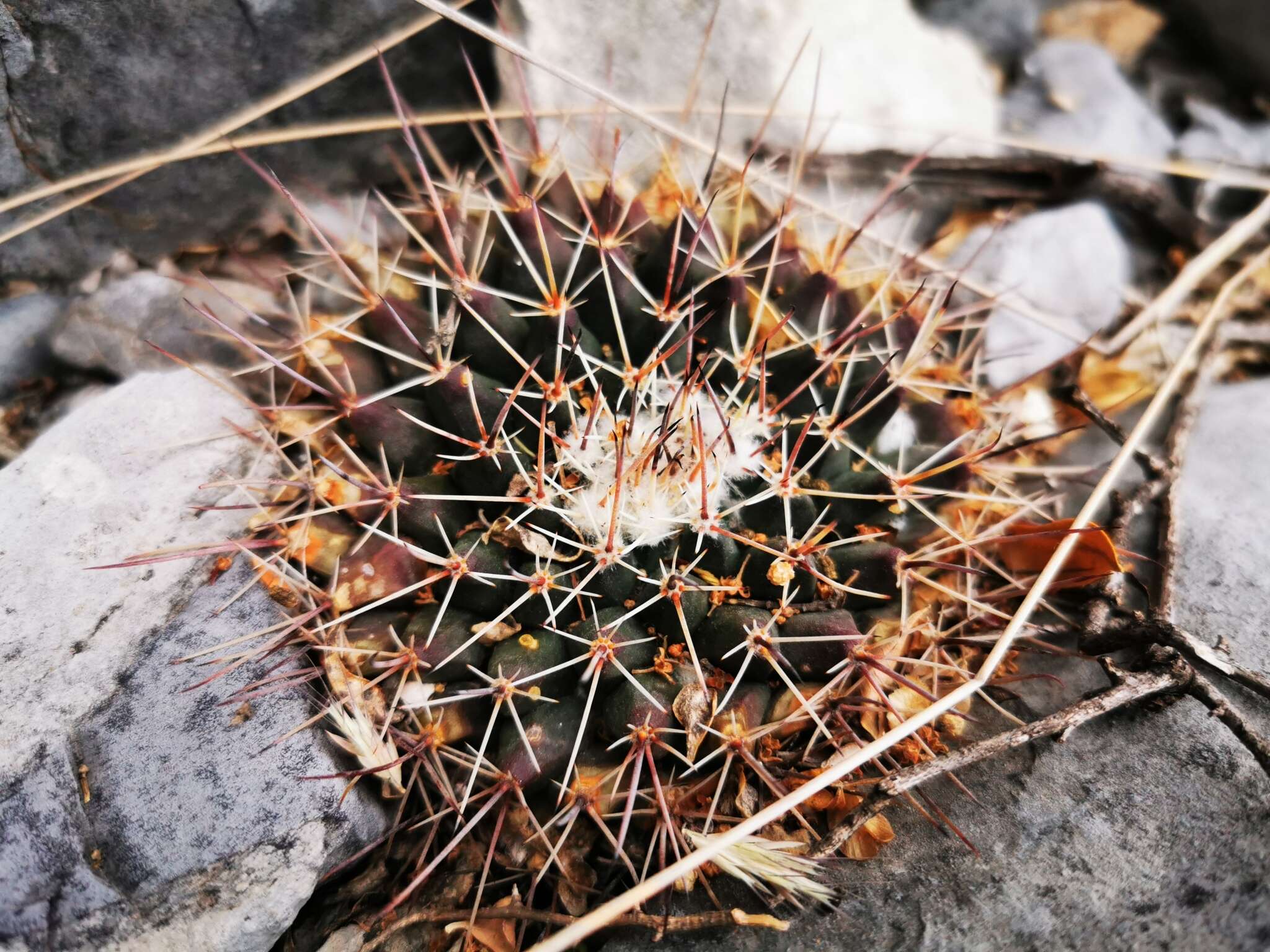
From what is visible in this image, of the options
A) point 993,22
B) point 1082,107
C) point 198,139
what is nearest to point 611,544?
point 198,139

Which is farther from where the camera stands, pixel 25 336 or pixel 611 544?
pixel 25 336

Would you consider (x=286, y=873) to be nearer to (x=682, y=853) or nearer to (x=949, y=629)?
(x=682, y=853)

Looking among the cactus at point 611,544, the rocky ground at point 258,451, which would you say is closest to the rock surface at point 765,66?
the rocky ground at point 258,451

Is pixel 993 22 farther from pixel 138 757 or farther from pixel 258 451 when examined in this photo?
pixel 138 757

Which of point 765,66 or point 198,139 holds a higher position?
point 198,139

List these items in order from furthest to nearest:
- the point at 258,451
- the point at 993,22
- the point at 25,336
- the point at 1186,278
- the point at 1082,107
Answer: the point at 993,22 → the point at 1082,107 → the point at 1186,278 → the point at 25,336 → the point at 258,451

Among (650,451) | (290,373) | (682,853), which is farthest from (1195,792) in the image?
(290,373)
